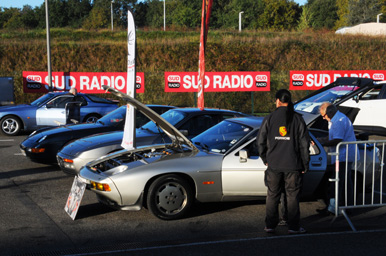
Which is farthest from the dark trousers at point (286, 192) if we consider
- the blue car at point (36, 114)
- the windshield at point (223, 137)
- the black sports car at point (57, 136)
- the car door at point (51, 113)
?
the car door at point (51, 113)

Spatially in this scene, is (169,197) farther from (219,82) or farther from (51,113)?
(219,82)

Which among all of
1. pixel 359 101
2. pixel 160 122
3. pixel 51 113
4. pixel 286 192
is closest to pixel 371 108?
pixel 359 101

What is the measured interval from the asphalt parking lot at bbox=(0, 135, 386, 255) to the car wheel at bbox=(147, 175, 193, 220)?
132 mm

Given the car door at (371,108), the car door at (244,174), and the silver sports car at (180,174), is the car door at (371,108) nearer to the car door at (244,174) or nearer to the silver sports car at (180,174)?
the silver sports car at (180,174)

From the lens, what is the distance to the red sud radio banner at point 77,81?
20953mm

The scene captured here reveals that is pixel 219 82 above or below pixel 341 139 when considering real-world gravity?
above

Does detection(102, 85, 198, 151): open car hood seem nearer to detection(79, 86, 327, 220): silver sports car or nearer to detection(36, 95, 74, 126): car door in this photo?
detection(79, 86, 327, 220): silver sports car

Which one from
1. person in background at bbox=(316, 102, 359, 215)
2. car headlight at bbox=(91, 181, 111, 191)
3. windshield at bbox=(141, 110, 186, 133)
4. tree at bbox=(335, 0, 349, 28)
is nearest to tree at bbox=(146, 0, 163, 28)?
tree at bbox=(335, 0, 349, 28)

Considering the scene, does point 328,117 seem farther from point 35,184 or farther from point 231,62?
point 231,62

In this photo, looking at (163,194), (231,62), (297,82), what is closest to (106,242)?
(163,194)

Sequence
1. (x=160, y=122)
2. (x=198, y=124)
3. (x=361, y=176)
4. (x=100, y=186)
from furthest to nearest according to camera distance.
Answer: (x=198, y=124) → (x=361, y=176) → (x=160, y=122) → (x=100, y=186)

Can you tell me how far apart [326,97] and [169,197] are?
6.10 metres

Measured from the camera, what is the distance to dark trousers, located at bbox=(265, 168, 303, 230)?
5527 millimetres

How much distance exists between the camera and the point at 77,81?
2097 cm
